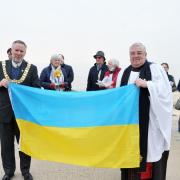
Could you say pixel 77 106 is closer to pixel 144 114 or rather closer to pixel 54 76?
pixel 144 114

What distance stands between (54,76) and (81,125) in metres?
2.93

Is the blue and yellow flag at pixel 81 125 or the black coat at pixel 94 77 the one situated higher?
the black coat at pixel 94 77

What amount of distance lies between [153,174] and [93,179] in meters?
1.09

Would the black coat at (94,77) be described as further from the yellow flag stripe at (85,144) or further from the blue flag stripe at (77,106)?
the yellow flag stripe at (85,144)

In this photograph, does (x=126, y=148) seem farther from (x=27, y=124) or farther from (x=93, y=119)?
(x=27, y=124)

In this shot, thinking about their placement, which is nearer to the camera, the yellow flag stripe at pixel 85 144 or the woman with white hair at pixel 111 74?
the yellow flag stripe at pixel 85 144

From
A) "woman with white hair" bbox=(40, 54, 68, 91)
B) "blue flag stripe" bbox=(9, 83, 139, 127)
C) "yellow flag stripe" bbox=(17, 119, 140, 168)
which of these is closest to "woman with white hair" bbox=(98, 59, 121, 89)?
"woman with white hair" bbox=(40, 54, 68, 91)

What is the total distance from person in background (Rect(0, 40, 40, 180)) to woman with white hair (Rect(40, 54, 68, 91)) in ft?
6.98

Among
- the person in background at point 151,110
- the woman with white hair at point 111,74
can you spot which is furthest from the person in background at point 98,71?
the person in background at point 151,110

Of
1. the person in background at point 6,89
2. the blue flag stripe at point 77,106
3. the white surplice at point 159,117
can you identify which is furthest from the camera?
the person in background at point 6,89

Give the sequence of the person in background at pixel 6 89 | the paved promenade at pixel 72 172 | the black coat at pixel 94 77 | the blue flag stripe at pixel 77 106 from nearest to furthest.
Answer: the blue flag stripe at pixel 77 106 < the person in background at pixel 6 89 < the paved promenade at pixel 72 172 < the black coat at pixel 94 77

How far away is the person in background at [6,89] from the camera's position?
4859mm

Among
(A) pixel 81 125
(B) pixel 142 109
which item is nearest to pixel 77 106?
(A) pixel 81 125

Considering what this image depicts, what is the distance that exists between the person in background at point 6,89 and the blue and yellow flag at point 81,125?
157 mm
